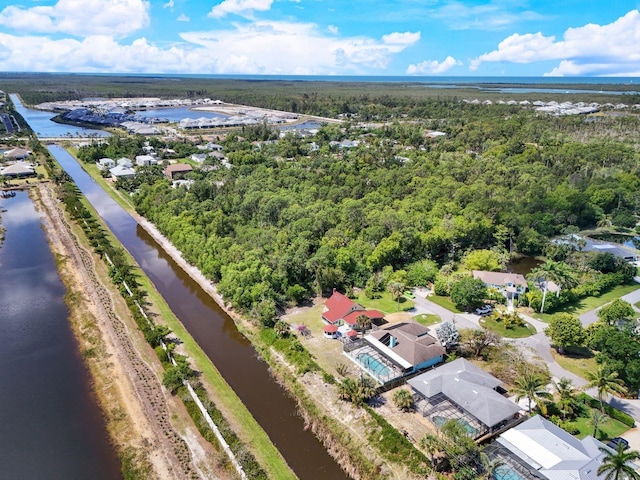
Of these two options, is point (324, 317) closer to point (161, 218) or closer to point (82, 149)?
point (161, 218)

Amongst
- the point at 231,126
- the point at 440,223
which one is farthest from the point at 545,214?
the point at 231,126

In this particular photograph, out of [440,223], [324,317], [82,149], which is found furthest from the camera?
[82,149]

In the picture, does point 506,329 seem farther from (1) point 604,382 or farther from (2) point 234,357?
(2) point 234,357

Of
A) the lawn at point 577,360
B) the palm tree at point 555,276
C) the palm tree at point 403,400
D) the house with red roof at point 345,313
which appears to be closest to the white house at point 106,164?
the house with red roof at point 345,313

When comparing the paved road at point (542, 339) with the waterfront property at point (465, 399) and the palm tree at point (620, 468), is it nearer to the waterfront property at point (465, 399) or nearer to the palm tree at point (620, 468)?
the waterfront property at point (465, 399)

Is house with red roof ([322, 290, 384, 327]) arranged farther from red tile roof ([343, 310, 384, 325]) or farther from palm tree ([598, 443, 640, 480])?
palm tree ([598, 443, 640, 480])

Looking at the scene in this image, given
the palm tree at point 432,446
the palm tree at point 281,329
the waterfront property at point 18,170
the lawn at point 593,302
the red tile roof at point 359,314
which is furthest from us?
the waterfront property at point 18,170
